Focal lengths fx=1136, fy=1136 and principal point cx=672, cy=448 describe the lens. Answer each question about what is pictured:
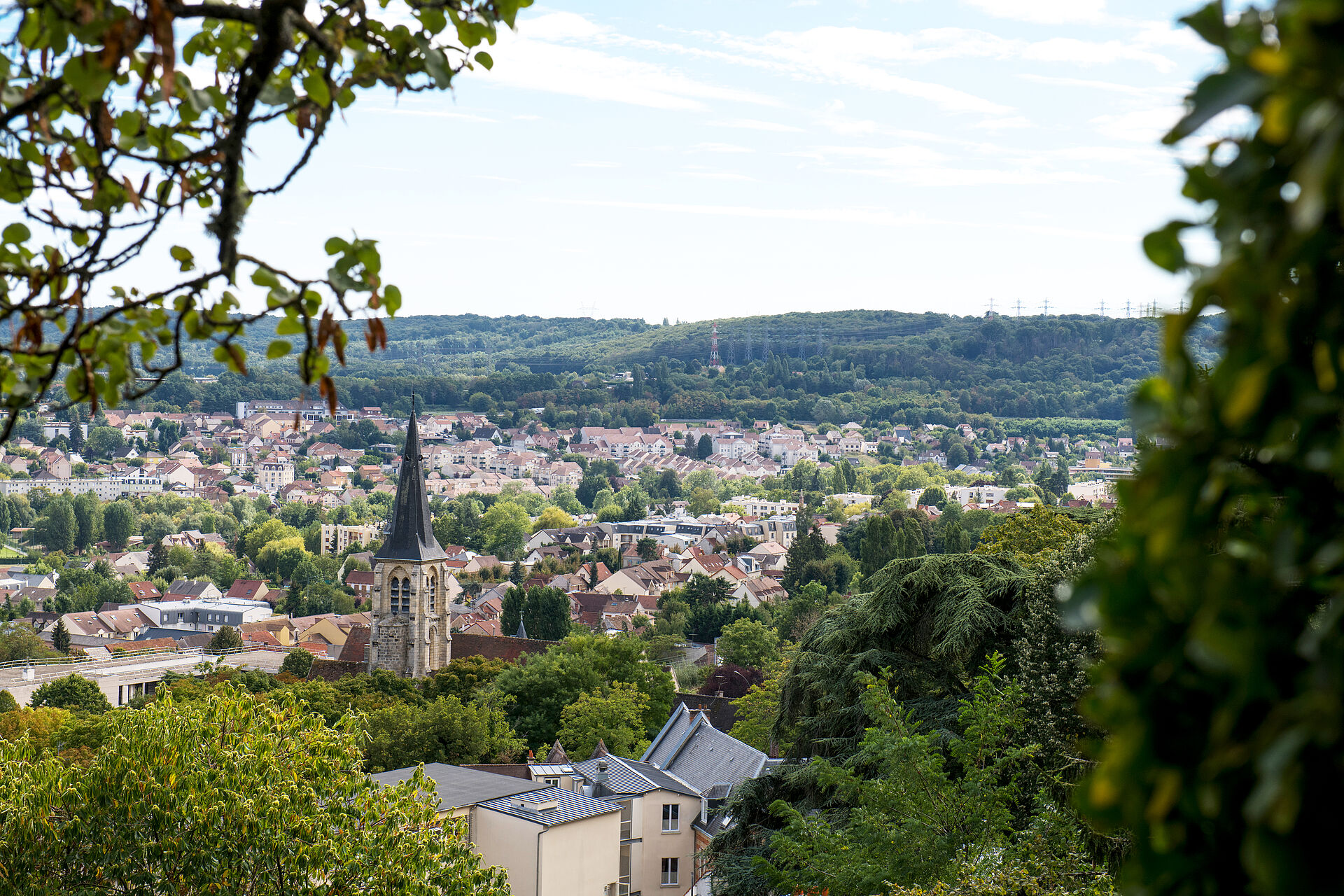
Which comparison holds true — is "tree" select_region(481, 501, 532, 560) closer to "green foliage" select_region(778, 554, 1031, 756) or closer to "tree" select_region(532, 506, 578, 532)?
"tree" select_region(532, 506, 578, 532)

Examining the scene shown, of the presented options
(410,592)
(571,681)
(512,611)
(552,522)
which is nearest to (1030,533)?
(571,681)

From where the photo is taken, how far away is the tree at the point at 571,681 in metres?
29.9

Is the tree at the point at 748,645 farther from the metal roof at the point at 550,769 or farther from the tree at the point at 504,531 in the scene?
the tree at the point at 504,531

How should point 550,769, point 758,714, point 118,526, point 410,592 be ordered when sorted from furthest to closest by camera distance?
point 118,526 → point 410,592 → point 758,714 → point 550,769

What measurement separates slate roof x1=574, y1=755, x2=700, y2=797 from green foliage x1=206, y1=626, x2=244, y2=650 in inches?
1406

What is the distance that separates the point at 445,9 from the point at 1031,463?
130714 millimetres

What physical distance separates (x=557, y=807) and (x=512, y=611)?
31.3 meters

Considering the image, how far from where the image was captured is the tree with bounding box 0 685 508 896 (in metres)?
8.52

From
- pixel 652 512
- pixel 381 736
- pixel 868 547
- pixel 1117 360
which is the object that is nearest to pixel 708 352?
pixel 1117 360

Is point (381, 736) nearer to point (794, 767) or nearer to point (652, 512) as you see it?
point (794, 767)

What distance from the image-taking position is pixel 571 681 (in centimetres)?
3052

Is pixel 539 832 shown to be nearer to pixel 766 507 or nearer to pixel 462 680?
pixel 462 680

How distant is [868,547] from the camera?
48.8 meters

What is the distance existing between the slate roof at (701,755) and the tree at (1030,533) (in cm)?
623
